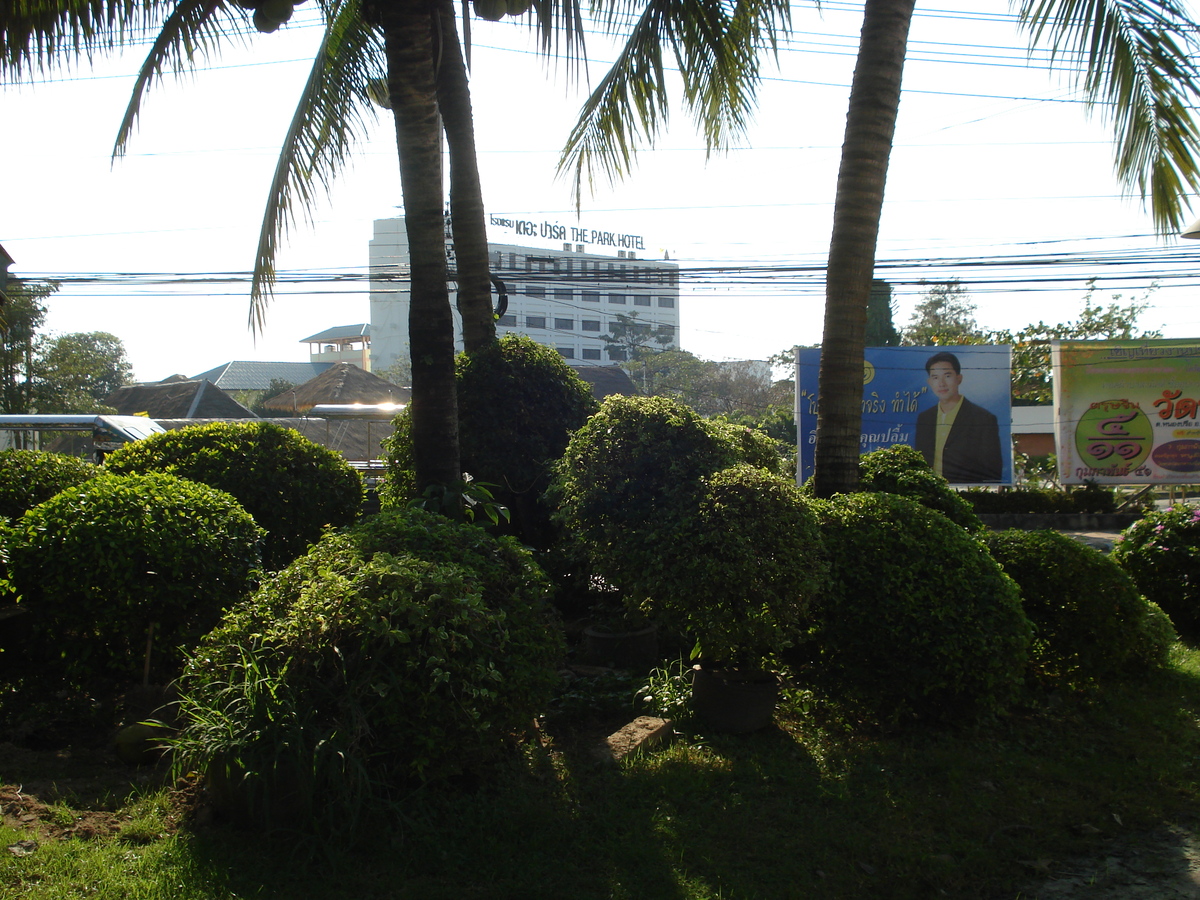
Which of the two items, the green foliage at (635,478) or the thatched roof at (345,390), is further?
the thatched roof at (345,390)

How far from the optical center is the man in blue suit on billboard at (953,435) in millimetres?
21422

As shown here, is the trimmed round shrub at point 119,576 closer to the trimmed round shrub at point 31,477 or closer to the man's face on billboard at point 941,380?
the trimmed round shrub at point 31,477

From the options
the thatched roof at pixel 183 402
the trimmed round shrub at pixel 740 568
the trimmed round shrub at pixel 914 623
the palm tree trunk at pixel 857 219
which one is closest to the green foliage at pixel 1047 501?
the palm tree trunk at pixel 857 219

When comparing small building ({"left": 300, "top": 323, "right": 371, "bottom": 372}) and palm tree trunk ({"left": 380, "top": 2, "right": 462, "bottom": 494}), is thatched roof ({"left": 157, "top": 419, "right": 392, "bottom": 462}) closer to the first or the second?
palm tree trunk ({"left": 380, "top": 2, "right": 462, "bottom": 494})

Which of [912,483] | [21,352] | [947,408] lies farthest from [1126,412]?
[21,352]

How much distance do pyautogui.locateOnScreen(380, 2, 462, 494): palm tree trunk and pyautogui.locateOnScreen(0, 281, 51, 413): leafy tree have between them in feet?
85.3

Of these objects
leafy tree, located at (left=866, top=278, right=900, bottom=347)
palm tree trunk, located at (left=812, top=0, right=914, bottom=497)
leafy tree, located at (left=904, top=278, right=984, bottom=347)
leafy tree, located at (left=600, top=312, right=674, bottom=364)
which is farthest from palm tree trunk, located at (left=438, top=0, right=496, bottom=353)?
leafy tree, located at (left=600, top=312, right=674, bottom=364)

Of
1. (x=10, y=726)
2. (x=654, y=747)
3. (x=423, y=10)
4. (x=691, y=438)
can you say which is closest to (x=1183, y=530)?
(x=691, y=438)

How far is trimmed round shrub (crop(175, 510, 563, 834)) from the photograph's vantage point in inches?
139

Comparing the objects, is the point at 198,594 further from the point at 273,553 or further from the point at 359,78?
the point at 359,78

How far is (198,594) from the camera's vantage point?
496cm

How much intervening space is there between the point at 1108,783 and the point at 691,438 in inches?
118

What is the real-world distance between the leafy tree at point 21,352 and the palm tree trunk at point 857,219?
27.9 m

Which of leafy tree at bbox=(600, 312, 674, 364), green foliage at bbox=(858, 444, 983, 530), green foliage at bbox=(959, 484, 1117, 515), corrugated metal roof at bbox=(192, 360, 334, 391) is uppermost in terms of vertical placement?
leafy tree at bbox=(600, 312, 674, 364)
